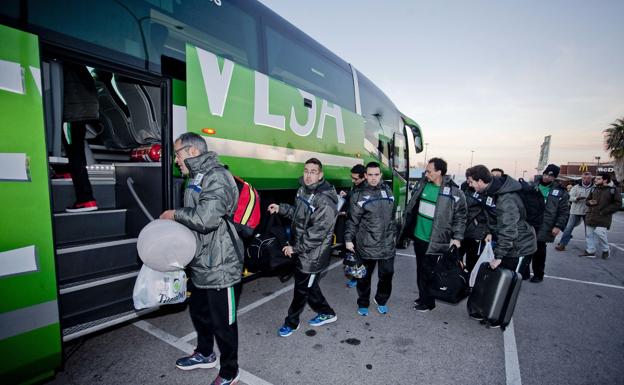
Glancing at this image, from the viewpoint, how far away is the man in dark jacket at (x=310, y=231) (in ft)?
9.20

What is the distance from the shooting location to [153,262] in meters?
1.98

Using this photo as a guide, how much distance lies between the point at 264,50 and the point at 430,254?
10.4 ft

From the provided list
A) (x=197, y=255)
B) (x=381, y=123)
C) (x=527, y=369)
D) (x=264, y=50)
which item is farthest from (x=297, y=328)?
(x=381, y=123)

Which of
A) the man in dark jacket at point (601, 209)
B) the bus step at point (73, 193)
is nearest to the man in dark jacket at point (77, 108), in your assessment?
the bus step at point (73, 193)

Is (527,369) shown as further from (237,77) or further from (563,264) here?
(563,264)

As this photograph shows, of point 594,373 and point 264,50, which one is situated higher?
point 264,50

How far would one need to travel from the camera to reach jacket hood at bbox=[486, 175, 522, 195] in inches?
120

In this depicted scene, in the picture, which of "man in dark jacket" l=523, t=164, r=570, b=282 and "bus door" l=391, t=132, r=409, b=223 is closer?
"man in dark jacket" l=523, t=164, r=570, b=282

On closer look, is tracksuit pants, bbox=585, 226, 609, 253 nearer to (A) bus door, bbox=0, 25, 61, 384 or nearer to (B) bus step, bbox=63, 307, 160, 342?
(B) bus step, bbox=63, 307, 160, 342

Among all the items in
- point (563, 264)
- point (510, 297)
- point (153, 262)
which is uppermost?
point (153, 262)

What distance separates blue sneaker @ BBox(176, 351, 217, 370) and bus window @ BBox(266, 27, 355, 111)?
124 inches

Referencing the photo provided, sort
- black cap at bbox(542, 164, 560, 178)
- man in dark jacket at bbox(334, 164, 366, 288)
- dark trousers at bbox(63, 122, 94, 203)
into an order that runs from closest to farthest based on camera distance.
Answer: dark trousers at bbox(63, 122, 94, 203) → man in dark jacket at bbox(334, 164, 366, 288) → black cap at bbox(542, 164, 560, 178)

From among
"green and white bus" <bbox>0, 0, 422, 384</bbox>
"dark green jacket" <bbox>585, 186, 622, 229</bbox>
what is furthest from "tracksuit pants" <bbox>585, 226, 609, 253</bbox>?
"green and white bus" <bbox>0, 0, 422, 384</bbox>

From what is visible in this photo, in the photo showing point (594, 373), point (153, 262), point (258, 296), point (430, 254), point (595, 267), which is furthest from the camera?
point (595, 267)
